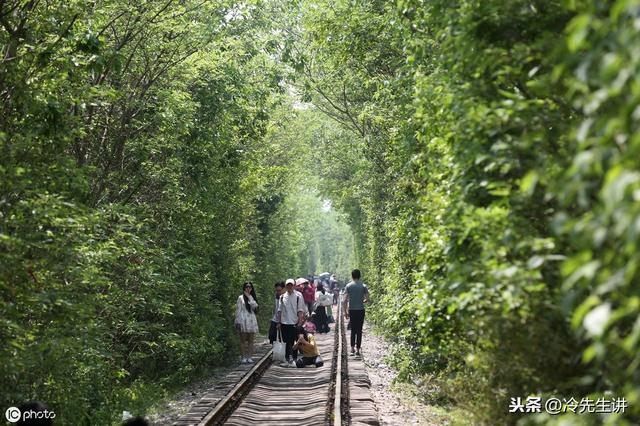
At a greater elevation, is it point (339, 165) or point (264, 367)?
point (339, 165)

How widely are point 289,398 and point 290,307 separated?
143 inches

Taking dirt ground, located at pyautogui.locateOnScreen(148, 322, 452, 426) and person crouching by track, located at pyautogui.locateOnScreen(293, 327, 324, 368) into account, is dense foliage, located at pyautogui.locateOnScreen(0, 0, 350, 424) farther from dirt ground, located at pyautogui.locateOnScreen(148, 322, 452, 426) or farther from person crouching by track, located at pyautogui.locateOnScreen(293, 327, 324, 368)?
person crouching by track, located at pyautogui.locateOnScreen(293, 327, 324, 368)

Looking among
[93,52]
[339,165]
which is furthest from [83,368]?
[339,165]

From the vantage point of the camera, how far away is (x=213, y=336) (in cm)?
1931

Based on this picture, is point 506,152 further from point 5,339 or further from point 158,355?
point 158,355

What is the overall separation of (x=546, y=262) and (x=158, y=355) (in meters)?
13.7

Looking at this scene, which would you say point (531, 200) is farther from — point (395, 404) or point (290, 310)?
point (290, 310)

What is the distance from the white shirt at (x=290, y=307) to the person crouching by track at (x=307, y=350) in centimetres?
85

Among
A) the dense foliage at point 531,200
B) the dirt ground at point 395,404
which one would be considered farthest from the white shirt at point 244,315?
the dense foliage at point 531,200

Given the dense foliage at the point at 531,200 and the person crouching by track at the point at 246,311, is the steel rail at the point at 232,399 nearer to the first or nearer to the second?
the person crouching by track at the point at 246,311

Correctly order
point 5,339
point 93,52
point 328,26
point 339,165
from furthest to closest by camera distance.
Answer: point 339,165
point 328,26
point 93,52
point 5,339

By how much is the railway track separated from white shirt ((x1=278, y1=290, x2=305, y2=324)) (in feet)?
4.27

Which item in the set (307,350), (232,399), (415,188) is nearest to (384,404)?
(232,399)

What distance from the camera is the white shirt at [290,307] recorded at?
17344 millimetres
